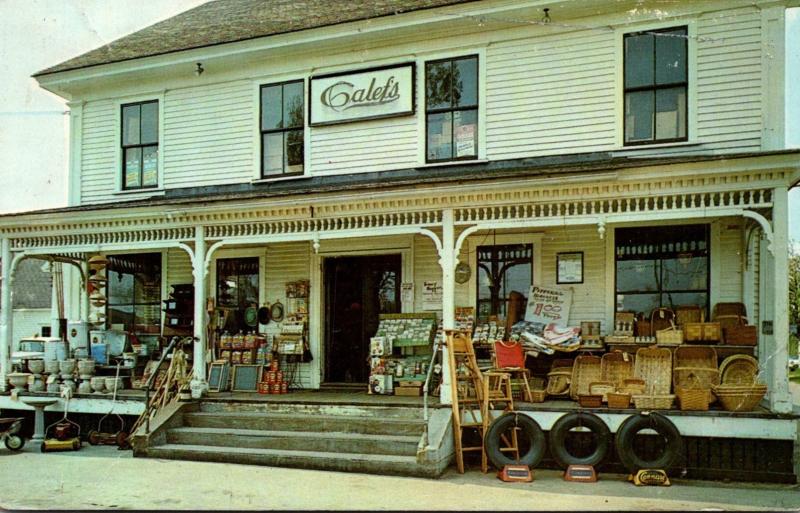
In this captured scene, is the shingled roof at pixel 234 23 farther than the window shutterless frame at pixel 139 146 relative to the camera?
No

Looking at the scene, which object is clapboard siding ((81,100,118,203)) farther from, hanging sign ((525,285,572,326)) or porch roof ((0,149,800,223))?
hanging sign ((525,285,572,326))

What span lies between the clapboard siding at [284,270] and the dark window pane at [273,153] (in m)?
1.40

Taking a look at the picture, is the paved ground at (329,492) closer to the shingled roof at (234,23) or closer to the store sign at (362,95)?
the store sign at (362,95)

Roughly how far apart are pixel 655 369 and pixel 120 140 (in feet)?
36.4

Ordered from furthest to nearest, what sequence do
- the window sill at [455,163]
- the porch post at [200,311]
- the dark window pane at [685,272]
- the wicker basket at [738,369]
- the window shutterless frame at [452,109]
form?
the window shutterless frame at [452,109] < the window sill at [455,163] < the porch post at [200,311] < the dark window pane at [685,272] < the wicker basket at [738,369]

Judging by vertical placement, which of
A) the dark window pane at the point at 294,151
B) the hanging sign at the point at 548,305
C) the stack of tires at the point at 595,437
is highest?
the dark window pane at the point at 294,151

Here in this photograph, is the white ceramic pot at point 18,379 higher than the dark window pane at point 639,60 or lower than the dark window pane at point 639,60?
lower

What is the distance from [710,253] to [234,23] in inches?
388

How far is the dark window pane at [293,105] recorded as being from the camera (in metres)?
14.0

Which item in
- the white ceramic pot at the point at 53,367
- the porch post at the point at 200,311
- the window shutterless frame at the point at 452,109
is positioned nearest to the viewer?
the porch post at the point at 200,311

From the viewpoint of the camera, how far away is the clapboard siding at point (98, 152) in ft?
50.9

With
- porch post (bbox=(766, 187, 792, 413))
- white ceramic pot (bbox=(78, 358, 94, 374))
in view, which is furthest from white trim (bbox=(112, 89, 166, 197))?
porch post (bbox=(766, 187, 792, 413))

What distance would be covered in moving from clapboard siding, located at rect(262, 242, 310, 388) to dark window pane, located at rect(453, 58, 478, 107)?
377 cm

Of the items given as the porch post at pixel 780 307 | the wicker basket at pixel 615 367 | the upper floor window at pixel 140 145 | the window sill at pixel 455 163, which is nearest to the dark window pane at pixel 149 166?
the upper floor window at pixel 140 145
